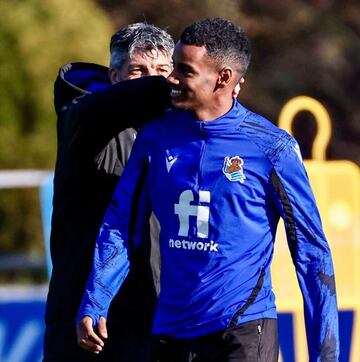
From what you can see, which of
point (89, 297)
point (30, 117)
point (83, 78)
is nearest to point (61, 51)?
point (30, 117)

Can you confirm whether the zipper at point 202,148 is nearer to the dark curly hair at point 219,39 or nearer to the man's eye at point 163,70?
the dark curly hair at point 219,39

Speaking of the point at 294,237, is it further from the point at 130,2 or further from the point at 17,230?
the point at 130,2

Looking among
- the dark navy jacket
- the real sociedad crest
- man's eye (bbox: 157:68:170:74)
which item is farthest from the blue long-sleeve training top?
man's eye (bbox: 157:68:170:74)

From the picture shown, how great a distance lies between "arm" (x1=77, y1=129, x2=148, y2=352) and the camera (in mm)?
4270

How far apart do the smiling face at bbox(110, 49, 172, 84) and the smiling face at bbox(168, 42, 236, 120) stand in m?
0.46

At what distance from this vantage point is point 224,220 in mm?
4125

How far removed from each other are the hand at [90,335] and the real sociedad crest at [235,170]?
0.61 m

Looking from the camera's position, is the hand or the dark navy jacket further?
the dark navy jacket

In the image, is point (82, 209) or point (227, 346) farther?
point (82, 209)

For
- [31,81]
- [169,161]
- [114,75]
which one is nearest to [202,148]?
[169,161]

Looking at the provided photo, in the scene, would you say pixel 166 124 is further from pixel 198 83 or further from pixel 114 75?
pixel 114 75

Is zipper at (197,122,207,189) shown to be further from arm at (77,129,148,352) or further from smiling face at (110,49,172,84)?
smiling face at (110,49,172,84)

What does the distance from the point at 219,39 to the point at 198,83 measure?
153 millimetres

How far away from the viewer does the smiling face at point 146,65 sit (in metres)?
4.68
